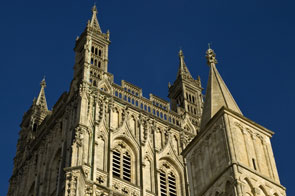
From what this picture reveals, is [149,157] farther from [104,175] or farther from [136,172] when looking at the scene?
[104,175]

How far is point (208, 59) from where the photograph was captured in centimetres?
2506

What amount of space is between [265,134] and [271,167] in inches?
56.7

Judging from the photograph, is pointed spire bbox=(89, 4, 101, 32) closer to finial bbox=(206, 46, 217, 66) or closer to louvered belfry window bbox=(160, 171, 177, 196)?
louvered belfry window bbox=(160, 171, 177, 196)

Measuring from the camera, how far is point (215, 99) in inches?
916

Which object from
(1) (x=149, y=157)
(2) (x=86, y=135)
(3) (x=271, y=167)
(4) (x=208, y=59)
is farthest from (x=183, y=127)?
(3) (x=271, y=167)

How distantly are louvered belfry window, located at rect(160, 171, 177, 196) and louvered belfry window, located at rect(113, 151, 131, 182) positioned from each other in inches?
84.2

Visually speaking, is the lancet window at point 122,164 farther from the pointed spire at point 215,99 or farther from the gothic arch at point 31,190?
the pointed spire at point 215,99

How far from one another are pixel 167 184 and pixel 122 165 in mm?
2945

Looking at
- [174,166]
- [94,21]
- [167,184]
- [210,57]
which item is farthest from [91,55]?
[210,57]

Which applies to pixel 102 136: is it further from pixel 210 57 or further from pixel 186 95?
pixel 210 57

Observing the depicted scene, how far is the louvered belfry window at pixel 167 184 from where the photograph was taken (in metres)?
39.1

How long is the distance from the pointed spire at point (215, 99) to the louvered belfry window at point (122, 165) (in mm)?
14379

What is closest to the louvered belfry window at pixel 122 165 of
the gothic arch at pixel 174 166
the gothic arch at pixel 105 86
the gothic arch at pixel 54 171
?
the gothic arch at pixel 174 166

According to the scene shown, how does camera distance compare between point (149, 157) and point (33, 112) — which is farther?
point (33, 112)
